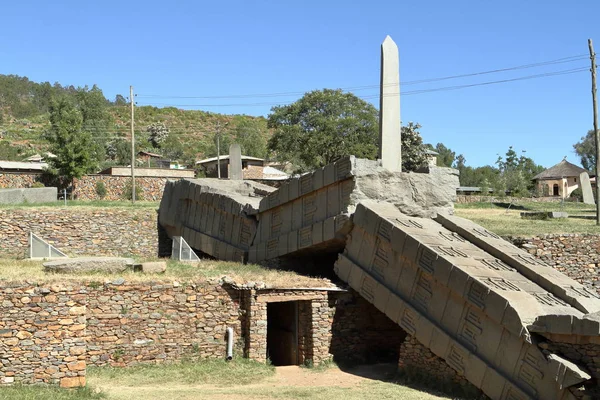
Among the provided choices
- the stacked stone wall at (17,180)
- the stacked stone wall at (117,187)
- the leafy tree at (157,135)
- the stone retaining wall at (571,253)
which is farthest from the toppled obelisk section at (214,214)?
the leafy tree at (157,135)

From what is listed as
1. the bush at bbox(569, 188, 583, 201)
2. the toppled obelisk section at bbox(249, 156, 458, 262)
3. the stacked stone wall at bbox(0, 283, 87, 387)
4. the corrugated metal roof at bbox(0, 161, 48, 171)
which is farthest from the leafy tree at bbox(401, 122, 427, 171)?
the stacked stone wall at bbox(0, 283, 87, 387)

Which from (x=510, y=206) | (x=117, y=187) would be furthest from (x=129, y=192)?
(x=510, y=206)

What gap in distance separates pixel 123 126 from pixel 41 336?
78.5 m

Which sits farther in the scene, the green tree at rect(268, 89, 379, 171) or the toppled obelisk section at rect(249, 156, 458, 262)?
the green tree at rect(268, 89, 379, 171)

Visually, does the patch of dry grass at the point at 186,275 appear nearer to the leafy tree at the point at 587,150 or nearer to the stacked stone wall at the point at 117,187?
the stacked stone wall at the point at 117,187

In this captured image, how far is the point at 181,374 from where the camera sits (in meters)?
15.1

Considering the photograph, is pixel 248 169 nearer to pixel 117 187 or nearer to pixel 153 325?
pixel 117 187

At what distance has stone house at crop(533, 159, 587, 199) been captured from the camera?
60875 millimetres

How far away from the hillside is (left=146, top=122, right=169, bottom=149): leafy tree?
1.97 ft

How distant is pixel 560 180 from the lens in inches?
2424

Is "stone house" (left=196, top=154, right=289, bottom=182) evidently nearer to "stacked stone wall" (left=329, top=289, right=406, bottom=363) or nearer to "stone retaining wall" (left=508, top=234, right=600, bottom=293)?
"stone retaining wall" (left=508, top=234, right=600, bottom=293)

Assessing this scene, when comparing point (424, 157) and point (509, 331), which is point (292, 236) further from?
point (424, 157)

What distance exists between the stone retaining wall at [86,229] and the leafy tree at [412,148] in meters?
26.4

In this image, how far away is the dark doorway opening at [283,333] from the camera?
17766mm
